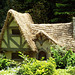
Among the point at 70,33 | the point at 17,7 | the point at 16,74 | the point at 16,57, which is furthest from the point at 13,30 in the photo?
the point at 17,7

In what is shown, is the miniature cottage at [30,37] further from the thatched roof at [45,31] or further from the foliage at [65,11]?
the foliage at [65,11]

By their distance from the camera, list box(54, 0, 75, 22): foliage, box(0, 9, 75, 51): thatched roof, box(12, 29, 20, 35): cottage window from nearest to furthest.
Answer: box(0, 9, 75, 51): thatched roof < box(12, 29, 20, 35): cottage window < box(54, 0, 75, 22): foliage

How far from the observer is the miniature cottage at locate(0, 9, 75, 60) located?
12508 mm

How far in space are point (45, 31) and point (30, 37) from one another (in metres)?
1.38

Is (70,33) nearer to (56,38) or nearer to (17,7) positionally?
(56,38)

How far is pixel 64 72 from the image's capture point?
7.97m

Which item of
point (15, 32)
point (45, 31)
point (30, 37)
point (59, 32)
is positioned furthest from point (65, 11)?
point (15, 32)

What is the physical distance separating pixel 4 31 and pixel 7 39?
679 mm

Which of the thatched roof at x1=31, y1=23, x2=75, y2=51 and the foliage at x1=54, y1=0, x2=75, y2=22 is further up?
the foliage at x1=54, y1=0, x2=75, y2=22

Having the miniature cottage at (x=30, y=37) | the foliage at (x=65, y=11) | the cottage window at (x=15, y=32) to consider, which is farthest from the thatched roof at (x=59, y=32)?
the foliage at (x=65, y=11)

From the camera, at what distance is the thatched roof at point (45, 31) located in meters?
12.4

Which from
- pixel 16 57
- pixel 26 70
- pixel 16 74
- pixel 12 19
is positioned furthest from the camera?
pixel 16 57

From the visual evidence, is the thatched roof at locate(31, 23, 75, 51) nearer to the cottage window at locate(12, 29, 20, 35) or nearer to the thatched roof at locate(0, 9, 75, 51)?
the thatched roof at locate(0, 9, 75, 51)

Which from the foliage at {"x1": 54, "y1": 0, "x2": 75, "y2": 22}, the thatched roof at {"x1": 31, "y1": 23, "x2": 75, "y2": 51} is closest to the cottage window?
the thatched roof at {"x1": 31, "y1": 23, "x2": 75, "y2": 51}
